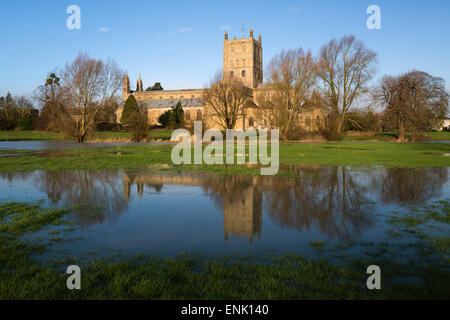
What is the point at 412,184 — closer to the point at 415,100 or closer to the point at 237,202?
the point at 237,202

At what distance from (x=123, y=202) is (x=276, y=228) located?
3.78 m

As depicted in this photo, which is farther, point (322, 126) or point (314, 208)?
point (322, 126)

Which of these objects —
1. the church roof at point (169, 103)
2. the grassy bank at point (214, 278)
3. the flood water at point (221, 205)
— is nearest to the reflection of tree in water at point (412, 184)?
the flood water at point (221, 205)

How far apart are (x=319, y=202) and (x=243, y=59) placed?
87.4 m

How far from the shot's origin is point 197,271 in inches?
153

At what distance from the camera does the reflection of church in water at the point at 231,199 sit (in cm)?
570

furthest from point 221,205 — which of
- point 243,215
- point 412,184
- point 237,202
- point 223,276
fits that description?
point 412,184

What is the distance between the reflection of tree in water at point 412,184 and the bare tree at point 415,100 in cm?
2995

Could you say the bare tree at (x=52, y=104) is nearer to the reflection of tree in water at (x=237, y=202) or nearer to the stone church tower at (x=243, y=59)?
the reflection of tree in water at (x=237, y=202)

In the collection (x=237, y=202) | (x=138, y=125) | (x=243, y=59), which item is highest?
(x=243, y=59)

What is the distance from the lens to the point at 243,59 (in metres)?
90.2

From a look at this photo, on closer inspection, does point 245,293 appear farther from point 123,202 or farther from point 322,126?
point 322,126
